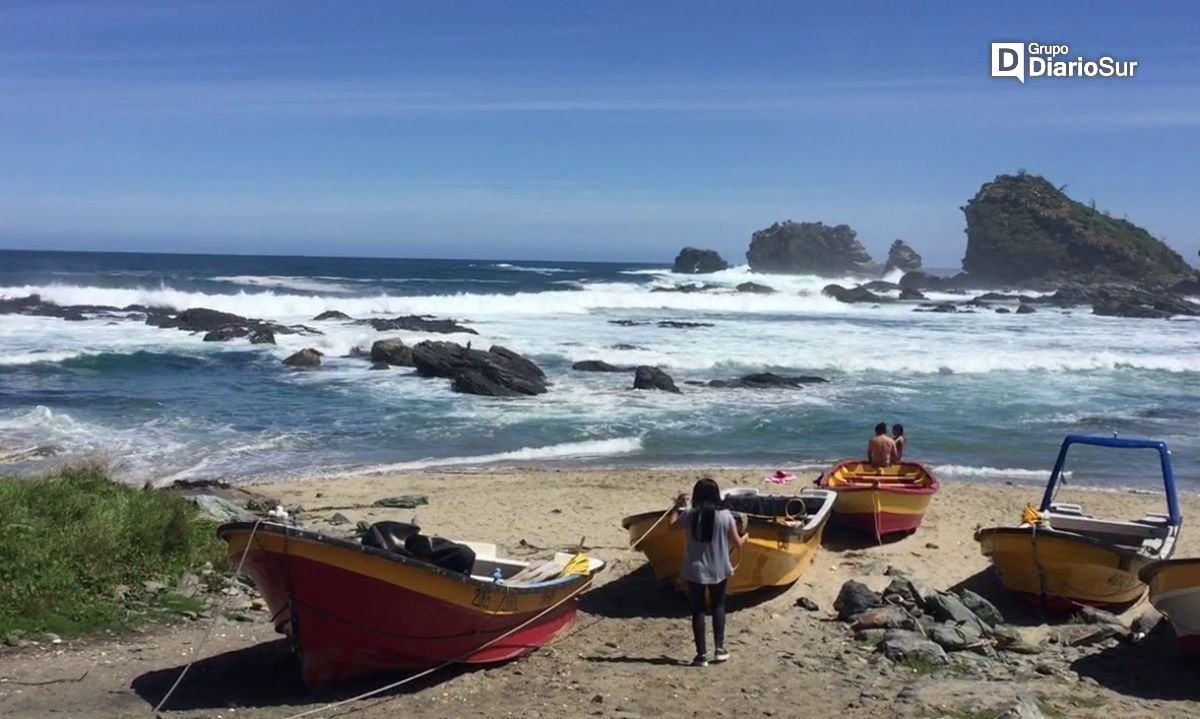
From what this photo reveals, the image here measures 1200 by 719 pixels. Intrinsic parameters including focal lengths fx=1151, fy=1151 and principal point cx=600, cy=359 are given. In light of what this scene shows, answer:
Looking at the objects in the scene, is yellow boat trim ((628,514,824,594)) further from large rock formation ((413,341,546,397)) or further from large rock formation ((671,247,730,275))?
large rock formation ((671,247,730,275))

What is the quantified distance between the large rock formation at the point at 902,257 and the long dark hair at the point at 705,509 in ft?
322

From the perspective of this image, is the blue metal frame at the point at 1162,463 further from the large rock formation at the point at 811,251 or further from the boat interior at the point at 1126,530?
the large rock formation at the point at 811,251

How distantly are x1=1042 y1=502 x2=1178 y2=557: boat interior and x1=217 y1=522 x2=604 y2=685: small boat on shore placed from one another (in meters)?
5.86

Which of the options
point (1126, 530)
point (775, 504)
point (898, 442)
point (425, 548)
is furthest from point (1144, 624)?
point (425, 548)

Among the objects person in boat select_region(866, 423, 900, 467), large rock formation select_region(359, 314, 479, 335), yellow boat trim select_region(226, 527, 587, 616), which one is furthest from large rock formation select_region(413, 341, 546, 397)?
yellow boat trim select_region(226, 527, 587, 616)

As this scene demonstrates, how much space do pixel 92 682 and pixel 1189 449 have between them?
19.1 m

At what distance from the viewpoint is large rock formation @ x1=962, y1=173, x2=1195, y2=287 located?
7725 cm

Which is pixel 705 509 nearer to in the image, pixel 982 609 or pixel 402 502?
pixel 982 609

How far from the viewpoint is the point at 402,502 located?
14.4 metres

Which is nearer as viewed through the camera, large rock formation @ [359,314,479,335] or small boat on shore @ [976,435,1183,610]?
small boat on shore @ [976,435,1183,610]

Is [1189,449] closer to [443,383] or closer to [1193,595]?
[1193,595]

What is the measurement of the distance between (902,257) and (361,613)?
3994 inches

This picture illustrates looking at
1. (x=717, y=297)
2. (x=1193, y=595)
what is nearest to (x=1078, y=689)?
(x=1193, y=595)

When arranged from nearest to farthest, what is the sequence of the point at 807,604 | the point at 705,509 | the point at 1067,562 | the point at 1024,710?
the point at 1024,710, the point at 705,509, the point at 1067,562, the point at 807,604
